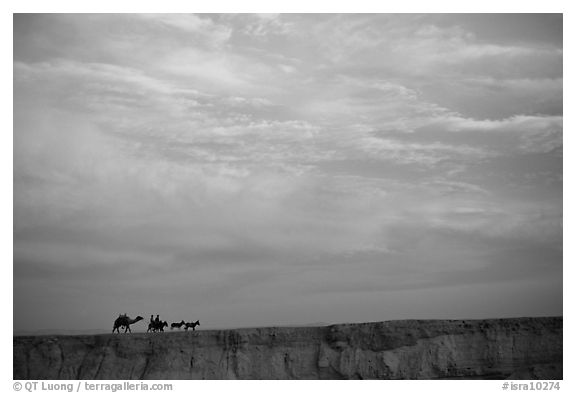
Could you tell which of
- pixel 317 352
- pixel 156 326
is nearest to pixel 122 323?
pixel 156 326

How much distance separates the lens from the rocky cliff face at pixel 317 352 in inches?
Answer: 1638

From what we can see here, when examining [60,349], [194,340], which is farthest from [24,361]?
[194,340]

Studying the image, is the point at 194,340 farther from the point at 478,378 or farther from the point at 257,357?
the point at 478,378

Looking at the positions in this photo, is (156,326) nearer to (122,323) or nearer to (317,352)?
(122,323)

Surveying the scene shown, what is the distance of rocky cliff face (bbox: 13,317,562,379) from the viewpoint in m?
41.6

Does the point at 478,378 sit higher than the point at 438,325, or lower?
lower

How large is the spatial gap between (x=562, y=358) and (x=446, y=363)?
20.4 ft

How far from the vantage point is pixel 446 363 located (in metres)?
41.7

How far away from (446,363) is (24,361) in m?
22.2

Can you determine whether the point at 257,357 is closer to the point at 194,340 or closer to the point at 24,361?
the point at 194,340

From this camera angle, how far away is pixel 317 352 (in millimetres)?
42312
